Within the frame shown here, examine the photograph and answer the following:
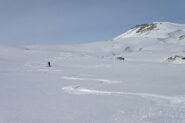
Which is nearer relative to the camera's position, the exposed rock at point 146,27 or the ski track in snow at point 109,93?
the ski track in snow at point 109,93

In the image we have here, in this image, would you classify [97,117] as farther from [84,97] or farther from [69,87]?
[69,87]

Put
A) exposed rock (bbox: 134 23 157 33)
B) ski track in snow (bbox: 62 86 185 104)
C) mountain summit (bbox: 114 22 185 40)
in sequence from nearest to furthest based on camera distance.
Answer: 1. ski track in snow (bbox: 62 86 185 104)
2. mountain summit (bbox: 114 22 185 40)
3. exposed rock (bbox: 134 23 157 33)

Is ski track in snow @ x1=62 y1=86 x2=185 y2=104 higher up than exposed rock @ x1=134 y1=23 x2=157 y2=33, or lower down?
lower down

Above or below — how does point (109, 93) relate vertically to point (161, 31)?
below

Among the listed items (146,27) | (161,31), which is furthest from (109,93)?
(146,27)

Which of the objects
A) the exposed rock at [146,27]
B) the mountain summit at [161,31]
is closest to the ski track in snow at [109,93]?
the mountain summit at [161,31]

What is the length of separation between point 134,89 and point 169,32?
5667 centimetres

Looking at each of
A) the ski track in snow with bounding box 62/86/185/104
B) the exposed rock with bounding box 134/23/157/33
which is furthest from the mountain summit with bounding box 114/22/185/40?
the ski track in snow with bounding box 62/86/185/104

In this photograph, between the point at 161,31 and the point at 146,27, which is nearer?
the point at 161,31

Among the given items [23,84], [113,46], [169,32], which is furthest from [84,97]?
[169,32]

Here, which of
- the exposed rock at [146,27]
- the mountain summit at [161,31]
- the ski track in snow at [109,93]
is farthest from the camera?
the exposed rock at [146,27]

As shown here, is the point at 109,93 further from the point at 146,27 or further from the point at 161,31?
the point at 146,27

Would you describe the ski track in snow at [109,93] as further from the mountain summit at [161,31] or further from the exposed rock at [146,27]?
the exposed rock at [146,27]

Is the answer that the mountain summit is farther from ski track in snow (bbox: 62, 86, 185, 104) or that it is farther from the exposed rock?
ski track in snow (bbox: 62, 86, 185, 104)
